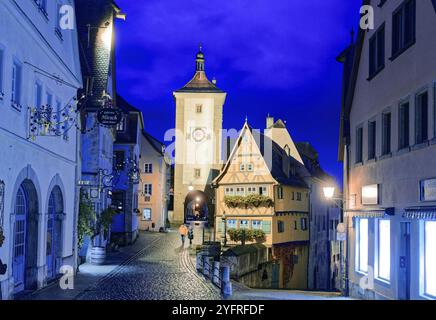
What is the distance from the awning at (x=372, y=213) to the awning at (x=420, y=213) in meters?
1.10

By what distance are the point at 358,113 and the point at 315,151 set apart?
43275 mm

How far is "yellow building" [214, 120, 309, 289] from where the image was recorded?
138 feet

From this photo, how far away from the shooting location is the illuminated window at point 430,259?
565 inches

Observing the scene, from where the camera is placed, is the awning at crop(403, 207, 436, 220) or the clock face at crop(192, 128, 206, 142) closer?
the awning at crop(403, 207, 436, 220)

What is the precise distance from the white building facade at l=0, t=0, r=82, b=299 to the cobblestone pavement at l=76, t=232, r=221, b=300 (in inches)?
72.8

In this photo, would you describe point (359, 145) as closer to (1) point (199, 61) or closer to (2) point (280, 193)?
(2) point (280, 193)

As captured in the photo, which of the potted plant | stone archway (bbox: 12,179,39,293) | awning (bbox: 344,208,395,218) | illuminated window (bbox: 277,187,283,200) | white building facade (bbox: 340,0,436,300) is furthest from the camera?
illuminated window (bbox: 277,187,283,200)

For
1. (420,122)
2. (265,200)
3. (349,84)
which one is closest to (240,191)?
(265,200)

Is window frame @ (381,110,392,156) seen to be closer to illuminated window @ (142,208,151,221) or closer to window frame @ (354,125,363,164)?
window frame @ (354,125,363,164)

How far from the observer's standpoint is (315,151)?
64562 mm

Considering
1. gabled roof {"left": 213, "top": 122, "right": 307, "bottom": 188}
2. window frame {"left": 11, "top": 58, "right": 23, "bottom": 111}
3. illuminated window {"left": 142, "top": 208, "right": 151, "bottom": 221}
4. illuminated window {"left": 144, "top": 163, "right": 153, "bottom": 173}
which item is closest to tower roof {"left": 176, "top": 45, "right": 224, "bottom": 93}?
illuminated window {"left": 144, "top": 163, "right": 153, "bottom": 173}
